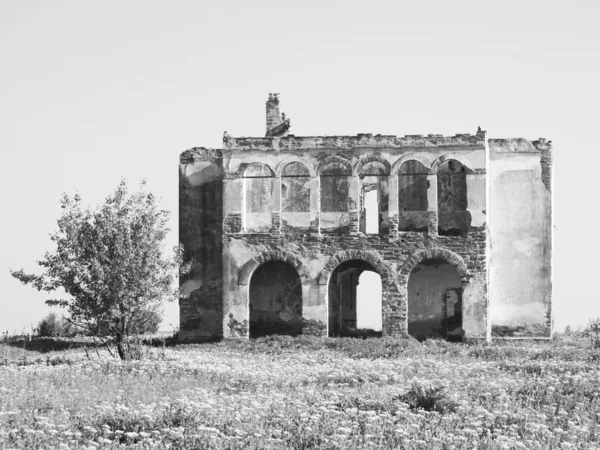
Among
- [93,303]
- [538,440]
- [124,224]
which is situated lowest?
[538,440]

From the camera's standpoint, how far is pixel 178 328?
35500 millimetres

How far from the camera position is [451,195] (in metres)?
35.9

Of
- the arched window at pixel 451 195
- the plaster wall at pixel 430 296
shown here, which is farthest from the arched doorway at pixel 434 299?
the arched window at pixel 451 195

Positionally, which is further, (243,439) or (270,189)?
(270,189)

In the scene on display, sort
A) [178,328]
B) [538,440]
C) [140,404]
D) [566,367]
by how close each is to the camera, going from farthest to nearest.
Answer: [178,328], [566,367], [140,404], [538,440]

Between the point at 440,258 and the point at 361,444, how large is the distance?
23236 millimetres

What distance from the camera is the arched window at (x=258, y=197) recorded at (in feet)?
115

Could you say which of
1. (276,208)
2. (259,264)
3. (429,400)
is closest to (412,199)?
(276,208)

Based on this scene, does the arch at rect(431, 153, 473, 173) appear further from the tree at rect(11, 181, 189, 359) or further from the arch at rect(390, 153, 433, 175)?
the tree at rect(11, 181, 189, 359)

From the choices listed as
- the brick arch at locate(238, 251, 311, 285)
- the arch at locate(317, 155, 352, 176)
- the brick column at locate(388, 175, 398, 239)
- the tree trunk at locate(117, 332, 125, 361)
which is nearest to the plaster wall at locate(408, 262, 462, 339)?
the brick column at locate(388, 175, 398, 239)

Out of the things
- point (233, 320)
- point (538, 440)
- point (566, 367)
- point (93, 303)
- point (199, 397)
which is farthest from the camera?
point (233, 320)

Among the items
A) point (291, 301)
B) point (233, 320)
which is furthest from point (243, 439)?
point (291, 301)

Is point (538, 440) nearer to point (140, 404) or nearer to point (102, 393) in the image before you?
point (140, 404)

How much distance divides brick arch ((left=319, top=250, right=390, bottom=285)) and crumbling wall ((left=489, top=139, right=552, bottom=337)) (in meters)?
4.25
